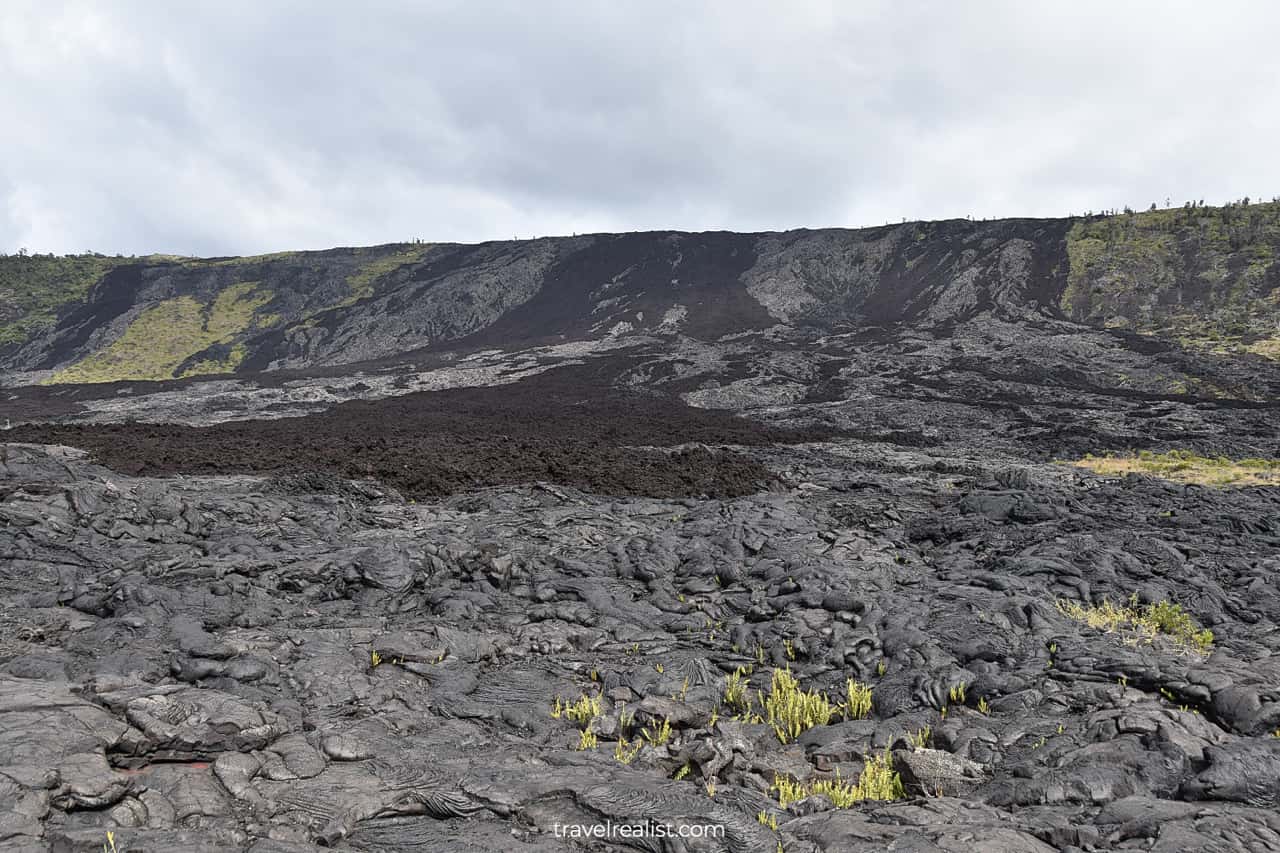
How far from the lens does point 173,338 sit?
9250 cm

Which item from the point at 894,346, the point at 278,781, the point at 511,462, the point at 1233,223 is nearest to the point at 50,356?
the point at 511,462

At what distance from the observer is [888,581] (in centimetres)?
1452

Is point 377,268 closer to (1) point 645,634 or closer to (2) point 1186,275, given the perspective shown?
(2) point 1186,275

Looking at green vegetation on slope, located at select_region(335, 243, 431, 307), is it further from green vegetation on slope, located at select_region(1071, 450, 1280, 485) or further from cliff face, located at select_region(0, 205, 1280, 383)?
green vegetation on slope, located at select_region(1071, 450, 1280, 485)

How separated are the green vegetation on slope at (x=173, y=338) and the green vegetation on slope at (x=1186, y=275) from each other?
341 ft

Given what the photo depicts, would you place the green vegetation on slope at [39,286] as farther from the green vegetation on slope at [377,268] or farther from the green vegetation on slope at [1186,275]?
the green vegetation on slope at [1186,275]

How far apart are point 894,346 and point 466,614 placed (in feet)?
192

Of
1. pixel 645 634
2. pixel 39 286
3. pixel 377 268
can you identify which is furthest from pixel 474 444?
pixel 39 286

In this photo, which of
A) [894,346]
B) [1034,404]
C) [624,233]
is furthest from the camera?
[624,233]

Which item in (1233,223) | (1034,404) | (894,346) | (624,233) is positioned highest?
(624,233)

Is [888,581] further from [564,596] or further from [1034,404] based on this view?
[1034,404]

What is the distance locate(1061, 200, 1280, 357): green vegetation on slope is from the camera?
211 ft

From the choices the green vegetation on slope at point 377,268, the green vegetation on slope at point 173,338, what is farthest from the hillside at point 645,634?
the green vegetation on slope at point 377,268

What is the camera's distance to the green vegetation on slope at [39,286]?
95.5m
